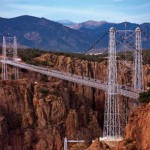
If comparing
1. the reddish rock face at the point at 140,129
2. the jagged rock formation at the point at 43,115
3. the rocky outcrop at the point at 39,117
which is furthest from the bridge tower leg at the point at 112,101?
the rocky outcrop at the point at 39,117

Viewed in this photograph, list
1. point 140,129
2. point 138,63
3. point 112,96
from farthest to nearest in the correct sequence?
point 138,63
point 112,96
point 140,129

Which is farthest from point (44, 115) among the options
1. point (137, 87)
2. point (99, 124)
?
point (137, 87)

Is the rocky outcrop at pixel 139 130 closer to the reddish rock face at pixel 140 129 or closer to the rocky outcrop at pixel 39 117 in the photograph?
the reddish rock face at pixel 140 129

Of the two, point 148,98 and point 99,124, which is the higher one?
point 148,98

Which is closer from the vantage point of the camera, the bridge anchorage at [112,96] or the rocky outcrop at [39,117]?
the bridge anchorage at [112,96]

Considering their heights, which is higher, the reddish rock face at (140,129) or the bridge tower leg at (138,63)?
the bridge tower leg at (138,63)

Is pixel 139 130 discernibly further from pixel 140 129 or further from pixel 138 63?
pixel 138 63

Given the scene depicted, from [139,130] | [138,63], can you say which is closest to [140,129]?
[139,130]

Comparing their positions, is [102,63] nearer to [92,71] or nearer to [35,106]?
[92,71]

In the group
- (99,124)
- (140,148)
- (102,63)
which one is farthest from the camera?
(102,63)

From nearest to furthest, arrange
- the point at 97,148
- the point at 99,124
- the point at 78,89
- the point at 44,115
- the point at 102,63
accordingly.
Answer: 1. the point at 97,148
2. the point at 44,115
3. the point at 99,124
4. the point at 78,89
5. the point at 102,63

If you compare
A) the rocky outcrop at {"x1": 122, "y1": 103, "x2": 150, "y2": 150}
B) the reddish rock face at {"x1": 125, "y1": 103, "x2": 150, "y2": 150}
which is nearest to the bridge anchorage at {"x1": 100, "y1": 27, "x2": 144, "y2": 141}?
the reddish rock face at {"x1": 125, "y1": 103, "x2": 150, "y2": 150}
